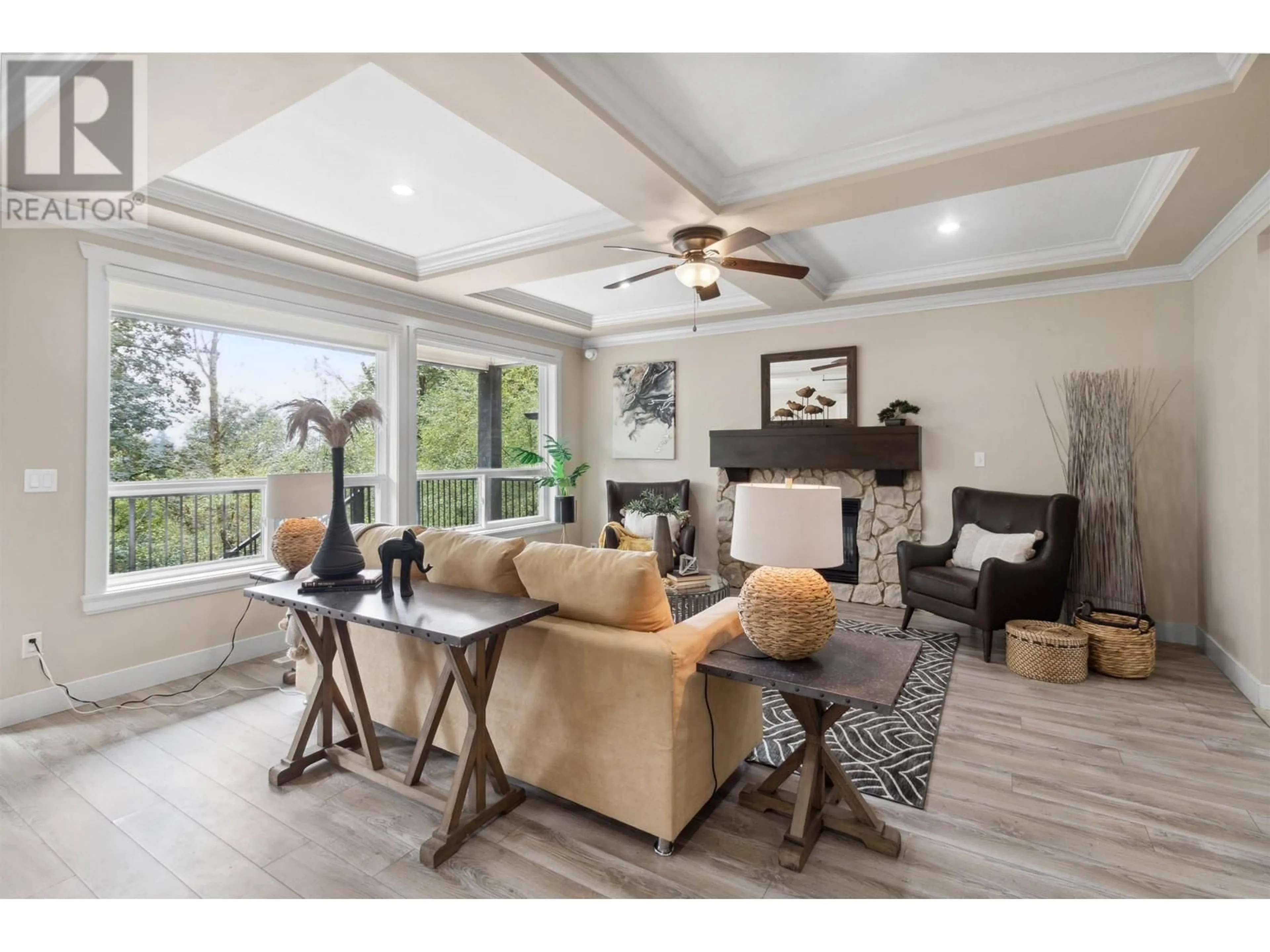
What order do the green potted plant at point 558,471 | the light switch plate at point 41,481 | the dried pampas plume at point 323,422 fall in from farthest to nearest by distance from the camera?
the green potted plant at point 558,471
the light switch plate at point 41,481
the dried pampas plume at point 323,422

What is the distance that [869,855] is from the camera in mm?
1860

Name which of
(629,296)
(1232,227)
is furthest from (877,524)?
(629,296)

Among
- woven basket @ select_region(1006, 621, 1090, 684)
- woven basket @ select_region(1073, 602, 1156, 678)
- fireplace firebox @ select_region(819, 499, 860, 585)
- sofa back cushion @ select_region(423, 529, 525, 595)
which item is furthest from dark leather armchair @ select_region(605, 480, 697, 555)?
sofa back cushion @ select_region(423, 529, 525, 595)

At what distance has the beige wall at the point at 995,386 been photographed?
159 inches

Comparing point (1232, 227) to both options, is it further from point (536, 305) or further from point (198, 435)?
point (198, 435)

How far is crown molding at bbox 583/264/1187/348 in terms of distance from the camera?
13.4 feet

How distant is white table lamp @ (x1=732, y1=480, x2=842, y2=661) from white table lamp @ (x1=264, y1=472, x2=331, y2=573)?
2160 mm

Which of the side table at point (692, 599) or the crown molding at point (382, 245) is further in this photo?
the side table at point (692, 599)

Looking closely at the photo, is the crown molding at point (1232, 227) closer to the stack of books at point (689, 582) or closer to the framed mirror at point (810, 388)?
the framed mirror at point (810, 388)

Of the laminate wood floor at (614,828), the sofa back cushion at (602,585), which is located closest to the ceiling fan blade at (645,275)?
the sofa back cushion at (602,585)

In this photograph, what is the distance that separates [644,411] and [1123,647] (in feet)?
14.0

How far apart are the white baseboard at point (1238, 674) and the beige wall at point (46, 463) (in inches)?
230
